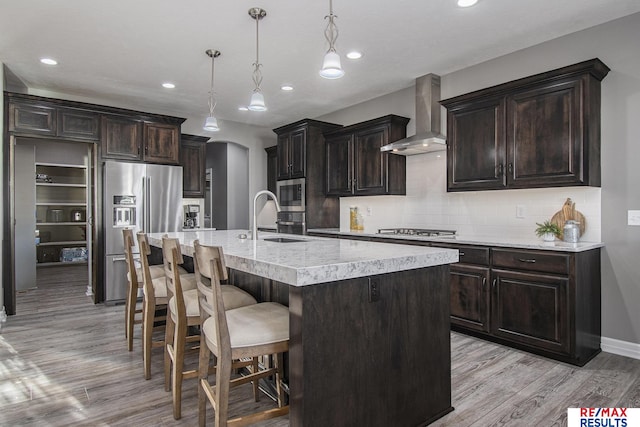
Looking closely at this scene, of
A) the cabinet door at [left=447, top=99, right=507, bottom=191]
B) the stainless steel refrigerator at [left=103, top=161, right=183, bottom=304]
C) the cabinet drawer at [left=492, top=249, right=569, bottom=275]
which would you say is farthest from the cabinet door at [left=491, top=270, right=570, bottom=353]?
the stainless steel refrigerator at [left=103, top=161, right=183, bottom=304]

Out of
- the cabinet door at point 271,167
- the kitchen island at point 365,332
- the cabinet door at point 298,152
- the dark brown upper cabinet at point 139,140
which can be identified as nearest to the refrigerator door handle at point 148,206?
the dark brown upper cabinet at point 139,140

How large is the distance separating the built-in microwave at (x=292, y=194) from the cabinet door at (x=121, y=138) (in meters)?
2.11

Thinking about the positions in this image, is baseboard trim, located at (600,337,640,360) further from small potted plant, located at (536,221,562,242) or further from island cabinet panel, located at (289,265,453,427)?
island cabinet panel, located at (289,265,453,427)

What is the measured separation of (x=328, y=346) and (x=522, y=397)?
1.59 m

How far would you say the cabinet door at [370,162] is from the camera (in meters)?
4.86

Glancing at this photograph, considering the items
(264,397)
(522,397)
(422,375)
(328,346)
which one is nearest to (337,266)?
(328,346)

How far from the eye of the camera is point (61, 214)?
7.81 meters

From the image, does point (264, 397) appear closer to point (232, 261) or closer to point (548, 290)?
point (232, 261)

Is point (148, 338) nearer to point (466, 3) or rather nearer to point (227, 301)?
point (227, 301)

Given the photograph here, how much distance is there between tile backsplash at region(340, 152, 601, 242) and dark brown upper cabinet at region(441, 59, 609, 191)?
320 mm

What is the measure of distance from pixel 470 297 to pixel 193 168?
182 inches

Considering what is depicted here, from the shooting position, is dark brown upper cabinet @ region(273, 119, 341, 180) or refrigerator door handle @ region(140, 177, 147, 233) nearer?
refrigerator door handle @ region(140, 177, 147, 233)

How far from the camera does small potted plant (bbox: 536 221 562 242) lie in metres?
3.24

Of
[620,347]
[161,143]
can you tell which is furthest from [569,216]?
[161,143]
